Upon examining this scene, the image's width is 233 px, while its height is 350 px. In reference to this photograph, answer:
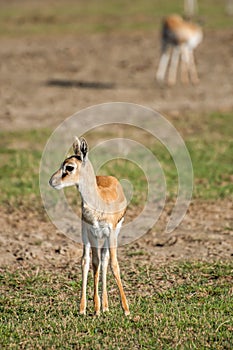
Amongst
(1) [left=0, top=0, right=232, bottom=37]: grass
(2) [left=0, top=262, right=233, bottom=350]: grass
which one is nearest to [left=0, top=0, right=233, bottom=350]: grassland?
(2) [left=0, top=262, right=233, bottom=350]: grass

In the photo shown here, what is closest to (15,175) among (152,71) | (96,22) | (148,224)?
(148,224)

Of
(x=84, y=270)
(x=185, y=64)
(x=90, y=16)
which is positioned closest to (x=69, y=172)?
(x=84, y=270)

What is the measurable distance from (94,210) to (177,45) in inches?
498

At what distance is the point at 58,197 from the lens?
9.70 meters

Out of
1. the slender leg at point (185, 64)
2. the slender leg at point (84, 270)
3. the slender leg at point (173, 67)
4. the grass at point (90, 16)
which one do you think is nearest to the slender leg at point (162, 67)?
the slender leg at point (173, 67)

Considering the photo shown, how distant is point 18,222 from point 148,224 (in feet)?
4.82

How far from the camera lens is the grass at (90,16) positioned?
24.1 meters

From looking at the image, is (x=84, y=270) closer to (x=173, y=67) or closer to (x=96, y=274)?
(x=96, y=274)

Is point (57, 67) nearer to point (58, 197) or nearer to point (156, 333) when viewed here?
point (58, 197)

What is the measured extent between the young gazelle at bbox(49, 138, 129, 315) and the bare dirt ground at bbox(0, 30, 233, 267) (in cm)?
163

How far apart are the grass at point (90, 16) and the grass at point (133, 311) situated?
17091mm

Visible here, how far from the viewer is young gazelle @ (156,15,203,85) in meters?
17.5

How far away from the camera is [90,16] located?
26.6 m

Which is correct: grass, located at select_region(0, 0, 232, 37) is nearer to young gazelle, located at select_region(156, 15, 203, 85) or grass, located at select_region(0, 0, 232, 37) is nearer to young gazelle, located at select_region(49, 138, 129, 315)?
young gazelle, located at select_region(156, 15, 203, 85)
